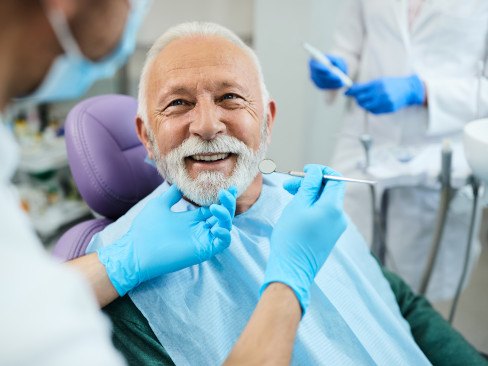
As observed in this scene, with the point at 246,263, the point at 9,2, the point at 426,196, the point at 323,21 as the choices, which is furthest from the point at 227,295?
the point at 323,21

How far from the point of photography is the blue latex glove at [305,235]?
2.98 ft

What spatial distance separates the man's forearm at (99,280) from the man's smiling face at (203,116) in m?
0.28

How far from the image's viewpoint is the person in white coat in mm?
1676

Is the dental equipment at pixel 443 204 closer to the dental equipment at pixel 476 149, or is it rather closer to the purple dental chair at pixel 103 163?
the dental equipment at pixel 476 149

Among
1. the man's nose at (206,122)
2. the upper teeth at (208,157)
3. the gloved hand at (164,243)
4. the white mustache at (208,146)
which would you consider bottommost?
the gloved hand at (164,243)

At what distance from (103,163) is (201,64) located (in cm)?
37

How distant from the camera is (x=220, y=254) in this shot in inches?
46.4

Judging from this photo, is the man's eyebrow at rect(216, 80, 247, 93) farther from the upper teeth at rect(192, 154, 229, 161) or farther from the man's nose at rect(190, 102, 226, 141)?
the upper teeth at rect(192, 154, 229, 161)

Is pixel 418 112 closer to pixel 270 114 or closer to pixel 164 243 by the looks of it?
pixel 270 114

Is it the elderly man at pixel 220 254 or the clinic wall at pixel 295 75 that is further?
the clinic wall at pixel 295 75

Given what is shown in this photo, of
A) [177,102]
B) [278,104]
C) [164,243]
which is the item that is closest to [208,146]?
[177,102]

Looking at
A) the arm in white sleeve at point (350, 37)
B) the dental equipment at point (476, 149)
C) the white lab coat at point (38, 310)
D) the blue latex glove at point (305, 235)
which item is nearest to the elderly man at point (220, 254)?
the blue latex glove at point (305, 235)

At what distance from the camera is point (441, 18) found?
1713 mm

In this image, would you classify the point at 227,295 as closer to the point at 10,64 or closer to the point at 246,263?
the point at 246,263
